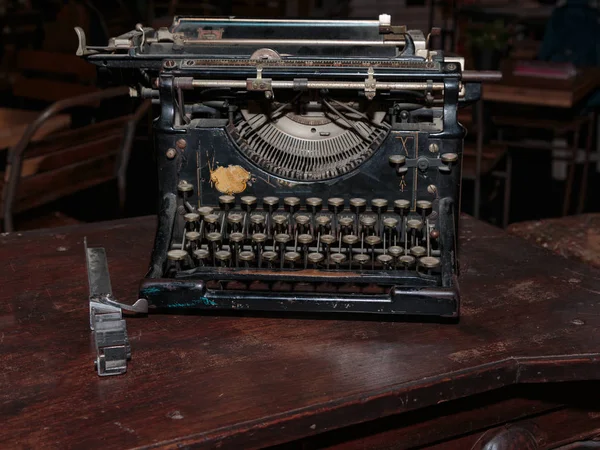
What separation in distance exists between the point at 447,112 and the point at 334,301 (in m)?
0.56

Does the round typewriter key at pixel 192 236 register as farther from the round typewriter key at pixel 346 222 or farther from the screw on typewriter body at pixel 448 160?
the screw on typewriter body at pixel 448 160

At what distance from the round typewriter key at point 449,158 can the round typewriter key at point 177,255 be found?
691mm

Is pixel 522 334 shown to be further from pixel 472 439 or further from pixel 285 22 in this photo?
pixel 285 22

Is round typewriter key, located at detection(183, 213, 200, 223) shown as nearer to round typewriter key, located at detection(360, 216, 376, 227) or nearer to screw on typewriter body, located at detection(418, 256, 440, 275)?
round typewriter key, located at detection(360, 216, 376, 227)

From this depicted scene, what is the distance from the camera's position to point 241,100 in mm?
2375

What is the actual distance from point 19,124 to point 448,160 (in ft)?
7.69

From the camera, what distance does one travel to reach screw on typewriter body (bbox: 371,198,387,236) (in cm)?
231

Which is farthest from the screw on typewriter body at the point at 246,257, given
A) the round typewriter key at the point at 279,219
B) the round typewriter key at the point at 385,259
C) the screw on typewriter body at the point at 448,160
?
the screw on typewriter body at the point at 448,160

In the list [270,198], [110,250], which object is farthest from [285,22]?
[110,250]

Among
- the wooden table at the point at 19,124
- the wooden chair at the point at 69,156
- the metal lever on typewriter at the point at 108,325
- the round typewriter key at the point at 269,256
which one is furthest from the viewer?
the wooden table at the point at 19,124

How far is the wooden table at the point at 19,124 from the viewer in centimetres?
386

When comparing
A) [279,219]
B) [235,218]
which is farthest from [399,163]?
[235,218]

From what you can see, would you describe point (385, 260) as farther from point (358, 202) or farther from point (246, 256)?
point (246, 256)

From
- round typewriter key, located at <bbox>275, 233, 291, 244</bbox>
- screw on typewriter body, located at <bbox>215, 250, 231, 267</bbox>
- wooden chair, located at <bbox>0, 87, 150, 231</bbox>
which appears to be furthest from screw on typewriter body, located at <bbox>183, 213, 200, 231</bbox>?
wooden chair, located at <bbox>0, 87, 150, 231</bbox>
